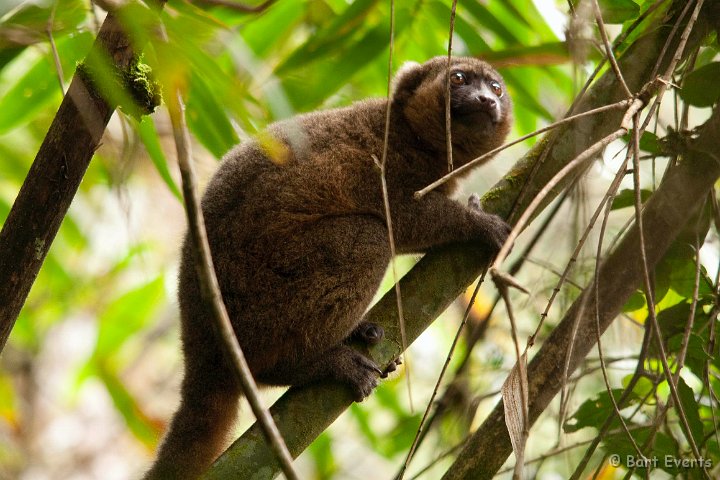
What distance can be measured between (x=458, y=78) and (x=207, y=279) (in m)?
3.91

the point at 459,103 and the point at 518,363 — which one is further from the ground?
the point at 459,103

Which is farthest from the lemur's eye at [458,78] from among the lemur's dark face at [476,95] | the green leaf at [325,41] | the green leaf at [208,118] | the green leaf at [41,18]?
the green leaf at [41,18]

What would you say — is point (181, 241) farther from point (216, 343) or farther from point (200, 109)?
point (200, 109)

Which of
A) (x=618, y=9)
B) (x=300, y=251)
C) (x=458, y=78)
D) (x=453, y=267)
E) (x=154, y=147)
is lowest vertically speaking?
(x=453, y=267)

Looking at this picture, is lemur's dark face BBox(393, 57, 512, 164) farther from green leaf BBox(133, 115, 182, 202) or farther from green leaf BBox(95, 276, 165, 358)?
green leaf BBox(95, 276, 165, 358)

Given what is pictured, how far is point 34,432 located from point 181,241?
297 inches

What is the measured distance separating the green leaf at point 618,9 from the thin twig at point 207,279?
9.07 feet

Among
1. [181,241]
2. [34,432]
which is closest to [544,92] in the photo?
[181,241]

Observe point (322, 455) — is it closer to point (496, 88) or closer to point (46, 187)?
point (496, 88)

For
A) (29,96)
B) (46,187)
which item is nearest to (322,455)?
(29,96)

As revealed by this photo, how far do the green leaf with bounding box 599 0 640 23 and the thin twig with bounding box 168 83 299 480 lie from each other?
9.07ft

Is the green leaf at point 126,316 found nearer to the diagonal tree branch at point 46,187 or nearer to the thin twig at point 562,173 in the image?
the diagonal tree branch at point 46,187

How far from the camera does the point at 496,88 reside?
559 cm

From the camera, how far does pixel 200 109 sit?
11.8 ft
